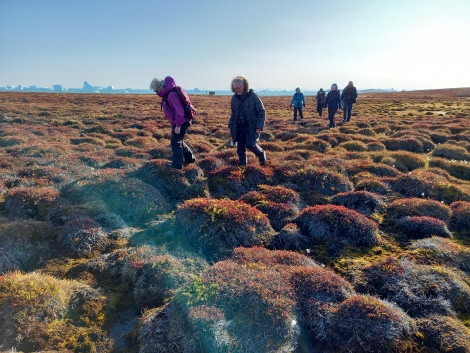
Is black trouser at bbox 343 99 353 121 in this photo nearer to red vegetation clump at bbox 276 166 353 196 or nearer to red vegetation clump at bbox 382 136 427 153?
red vegetation clump at bbox 382 136 427 153

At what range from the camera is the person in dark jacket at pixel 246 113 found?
36.1ft

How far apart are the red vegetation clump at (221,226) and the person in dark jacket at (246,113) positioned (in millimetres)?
4011

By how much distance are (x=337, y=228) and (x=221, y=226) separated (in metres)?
2.87

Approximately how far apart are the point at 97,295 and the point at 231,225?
3128 millimetres

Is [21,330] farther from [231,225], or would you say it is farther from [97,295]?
[231,225]

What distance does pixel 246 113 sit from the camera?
11.3m

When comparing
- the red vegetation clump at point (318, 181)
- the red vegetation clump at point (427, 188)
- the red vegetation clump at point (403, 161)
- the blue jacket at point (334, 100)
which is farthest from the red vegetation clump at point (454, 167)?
the blue jacket at point (334, 100)

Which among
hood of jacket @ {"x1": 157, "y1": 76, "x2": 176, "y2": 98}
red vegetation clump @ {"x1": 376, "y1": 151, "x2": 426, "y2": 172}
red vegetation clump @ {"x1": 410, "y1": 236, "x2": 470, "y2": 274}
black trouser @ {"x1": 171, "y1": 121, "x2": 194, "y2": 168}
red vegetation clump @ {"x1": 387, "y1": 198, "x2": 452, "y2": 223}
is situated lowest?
red vegetation clump @ {"x1": 410, "y1": 236, "x2": 470, "y2": 274}

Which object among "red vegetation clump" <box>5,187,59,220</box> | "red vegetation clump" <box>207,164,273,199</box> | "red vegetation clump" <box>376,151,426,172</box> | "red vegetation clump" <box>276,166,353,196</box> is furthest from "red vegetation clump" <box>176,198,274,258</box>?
"red vegetation clump" <box>376,151,426,172</box>

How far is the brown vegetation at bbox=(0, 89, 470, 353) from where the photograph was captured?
188 inches

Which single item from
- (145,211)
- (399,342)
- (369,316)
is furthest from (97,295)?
(399,342)

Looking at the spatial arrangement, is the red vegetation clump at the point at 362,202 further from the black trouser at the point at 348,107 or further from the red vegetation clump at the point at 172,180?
the black trouser at the point at 348,107

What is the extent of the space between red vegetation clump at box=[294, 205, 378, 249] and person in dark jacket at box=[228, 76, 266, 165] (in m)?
4.19

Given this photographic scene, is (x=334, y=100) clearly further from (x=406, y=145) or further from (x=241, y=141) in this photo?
(x=241, y=141)
